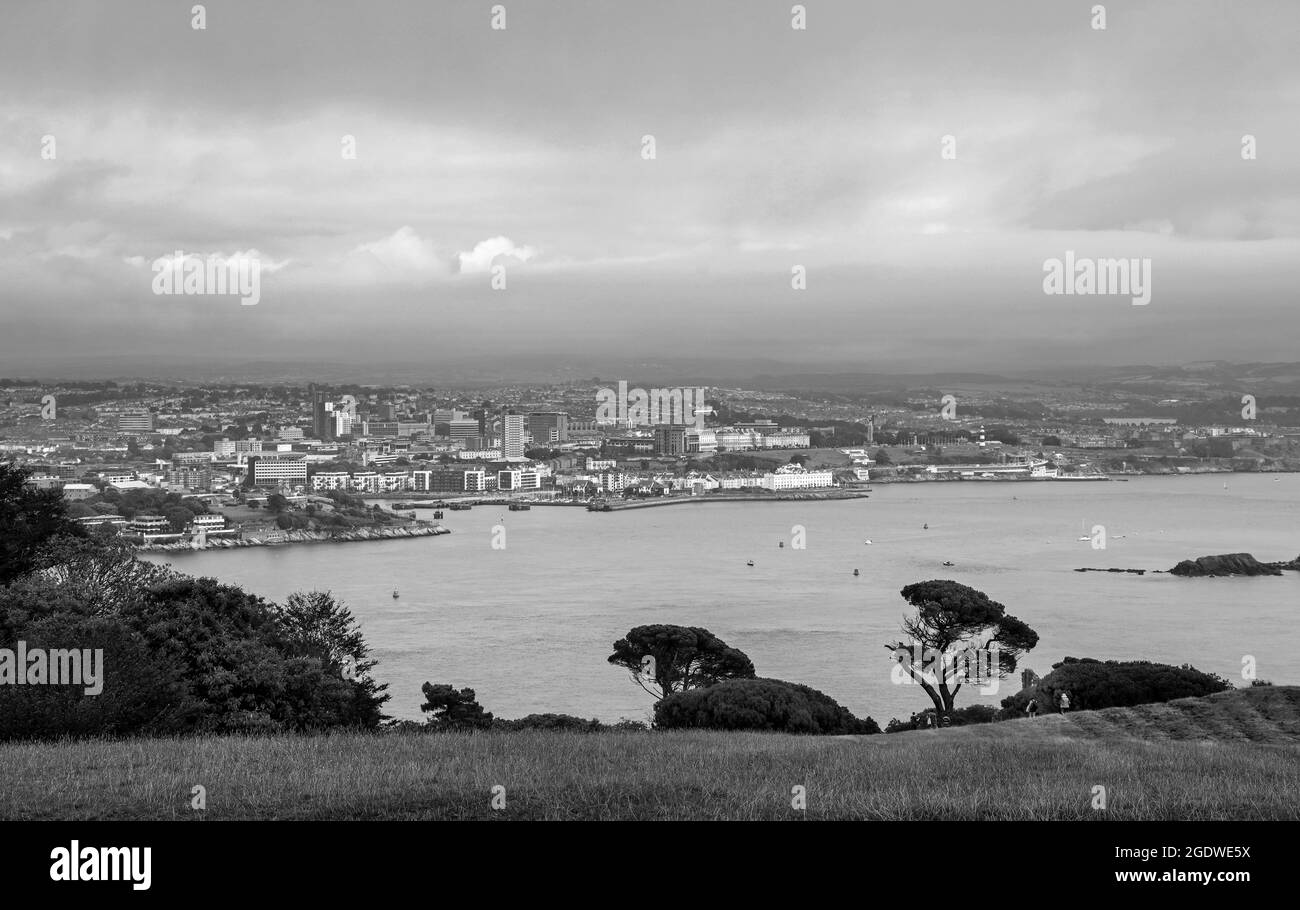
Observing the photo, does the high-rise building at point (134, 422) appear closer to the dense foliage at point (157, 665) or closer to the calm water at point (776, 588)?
the calm water at point (776, 588)

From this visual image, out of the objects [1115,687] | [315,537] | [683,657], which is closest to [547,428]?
[315,537]

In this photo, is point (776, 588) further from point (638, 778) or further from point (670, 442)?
point (670, 442)

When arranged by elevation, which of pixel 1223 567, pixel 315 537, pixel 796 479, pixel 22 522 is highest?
pixel 22 522

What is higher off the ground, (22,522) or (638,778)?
(22,522)

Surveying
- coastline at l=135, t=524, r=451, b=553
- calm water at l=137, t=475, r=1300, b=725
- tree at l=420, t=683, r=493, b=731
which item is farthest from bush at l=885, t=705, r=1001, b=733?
coastline at l=135, t=524, r=451, b=553
